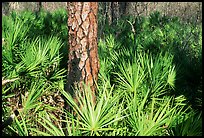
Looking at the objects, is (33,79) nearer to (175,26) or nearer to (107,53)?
(107,53)

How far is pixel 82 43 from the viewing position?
10.4 feet

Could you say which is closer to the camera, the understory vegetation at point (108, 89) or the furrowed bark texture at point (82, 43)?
the understory vegetation at point (108, 89)

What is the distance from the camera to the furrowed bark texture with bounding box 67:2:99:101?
3117 millimetres

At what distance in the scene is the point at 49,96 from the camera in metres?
4.03

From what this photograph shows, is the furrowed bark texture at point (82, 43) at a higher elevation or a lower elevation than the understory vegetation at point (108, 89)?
higher

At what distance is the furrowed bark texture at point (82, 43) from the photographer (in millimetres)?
3117

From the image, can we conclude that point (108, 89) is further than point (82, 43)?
Yes

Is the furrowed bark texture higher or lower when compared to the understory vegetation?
higher

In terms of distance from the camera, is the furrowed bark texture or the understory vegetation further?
the furrowed bark texture

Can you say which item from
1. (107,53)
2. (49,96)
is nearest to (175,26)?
(107,53)

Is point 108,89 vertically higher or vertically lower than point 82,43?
lower

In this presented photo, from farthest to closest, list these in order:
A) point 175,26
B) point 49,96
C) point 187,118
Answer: point 175,26 → point 49,96 → point 187,118

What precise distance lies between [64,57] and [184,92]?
5.36 feet

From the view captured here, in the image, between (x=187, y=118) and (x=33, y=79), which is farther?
(x=33, y=79)
